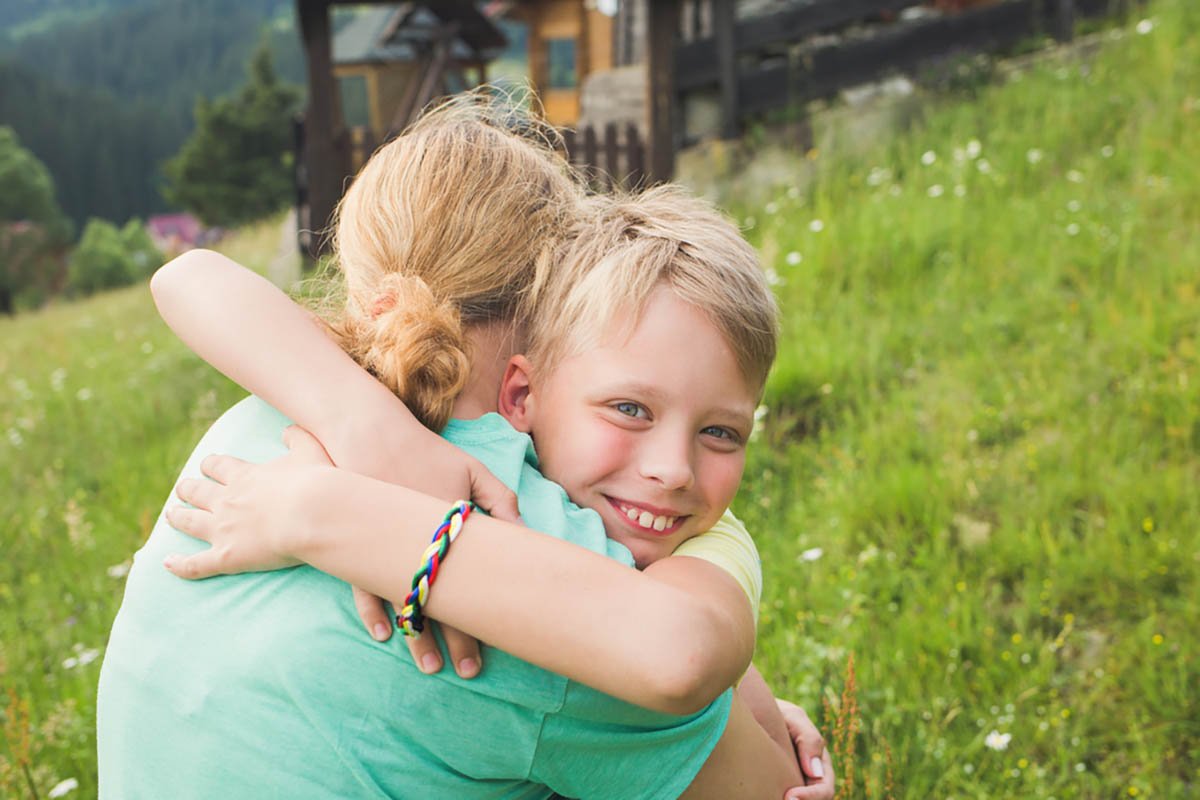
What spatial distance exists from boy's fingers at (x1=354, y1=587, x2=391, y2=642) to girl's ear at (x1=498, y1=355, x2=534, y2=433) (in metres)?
0.48

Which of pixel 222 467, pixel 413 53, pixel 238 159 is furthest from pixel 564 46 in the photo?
pixel 238 159

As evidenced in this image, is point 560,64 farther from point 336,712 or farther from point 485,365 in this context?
point 336,712

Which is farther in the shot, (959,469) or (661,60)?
(661,60)

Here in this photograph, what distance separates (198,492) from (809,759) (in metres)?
1.09

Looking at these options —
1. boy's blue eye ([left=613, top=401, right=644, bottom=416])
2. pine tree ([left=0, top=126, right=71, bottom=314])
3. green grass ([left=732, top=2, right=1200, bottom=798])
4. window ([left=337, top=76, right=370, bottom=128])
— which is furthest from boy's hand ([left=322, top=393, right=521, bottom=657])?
window ([left=337, top=76, right=370, bottom=128])

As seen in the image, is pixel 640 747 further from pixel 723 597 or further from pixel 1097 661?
pixel 1097 661

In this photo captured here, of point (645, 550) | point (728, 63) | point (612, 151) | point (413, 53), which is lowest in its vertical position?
point (413, 53)

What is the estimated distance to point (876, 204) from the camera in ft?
19.4

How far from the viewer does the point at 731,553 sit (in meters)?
1.45

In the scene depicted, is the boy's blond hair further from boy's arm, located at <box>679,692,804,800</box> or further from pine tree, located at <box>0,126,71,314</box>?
pine tree, located at <box>0,126,71,314</box>

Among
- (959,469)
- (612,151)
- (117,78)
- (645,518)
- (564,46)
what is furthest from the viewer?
(117,78)

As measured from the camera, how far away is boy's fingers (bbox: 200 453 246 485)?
52.8 inches

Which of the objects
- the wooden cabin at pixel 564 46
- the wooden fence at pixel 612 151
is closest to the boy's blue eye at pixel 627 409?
the wooden fence at pixel 612 151

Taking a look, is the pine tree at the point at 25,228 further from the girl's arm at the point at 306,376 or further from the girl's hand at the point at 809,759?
the girl's hand at the point at 809,759
